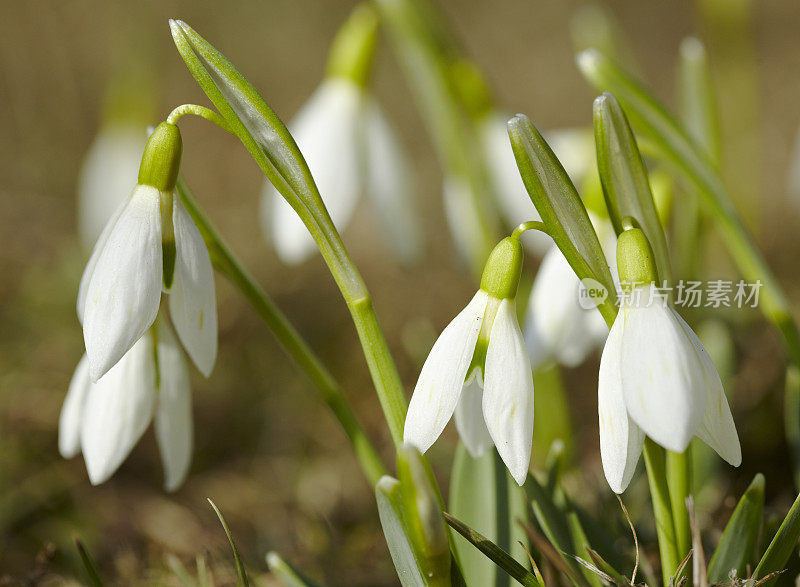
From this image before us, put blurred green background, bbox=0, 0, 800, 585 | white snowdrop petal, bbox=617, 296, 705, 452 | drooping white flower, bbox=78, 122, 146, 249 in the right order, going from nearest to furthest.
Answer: white snowdrop petal, bbox=617, 296, 705, 452 < blurred green background, bbox=0, 0, 800, 585 < drooping white flower, bbox=78, 122, 146, 249

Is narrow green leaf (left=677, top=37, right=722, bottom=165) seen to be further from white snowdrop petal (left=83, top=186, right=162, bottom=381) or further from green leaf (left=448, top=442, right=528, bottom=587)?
white snowdrop petal (left=83, top=186, right=162, bottom=381)

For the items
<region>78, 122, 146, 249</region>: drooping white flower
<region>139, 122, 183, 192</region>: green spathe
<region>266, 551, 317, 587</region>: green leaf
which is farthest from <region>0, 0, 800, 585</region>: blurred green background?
<region>139, 122, 183, 192</region>: green spathe

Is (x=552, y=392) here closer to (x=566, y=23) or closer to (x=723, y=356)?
(x=723, y=356)

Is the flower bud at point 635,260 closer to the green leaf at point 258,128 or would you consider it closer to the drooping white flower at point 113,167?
the green leaf at point 258,128

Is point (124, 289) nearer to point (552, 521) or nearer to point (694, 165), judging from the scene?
point (552, 521)

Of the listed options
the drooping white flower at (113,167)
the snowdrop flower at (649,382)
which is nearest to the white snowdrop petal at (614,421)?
the snowdrop flower at (649,382)

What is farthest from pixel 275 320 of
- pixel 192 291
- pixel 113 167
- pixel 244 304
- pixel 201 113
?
pixel 244 304

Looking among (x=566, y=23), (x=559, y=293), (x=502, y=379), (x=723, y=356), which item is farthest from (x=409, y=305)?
(x=566, y=23)
